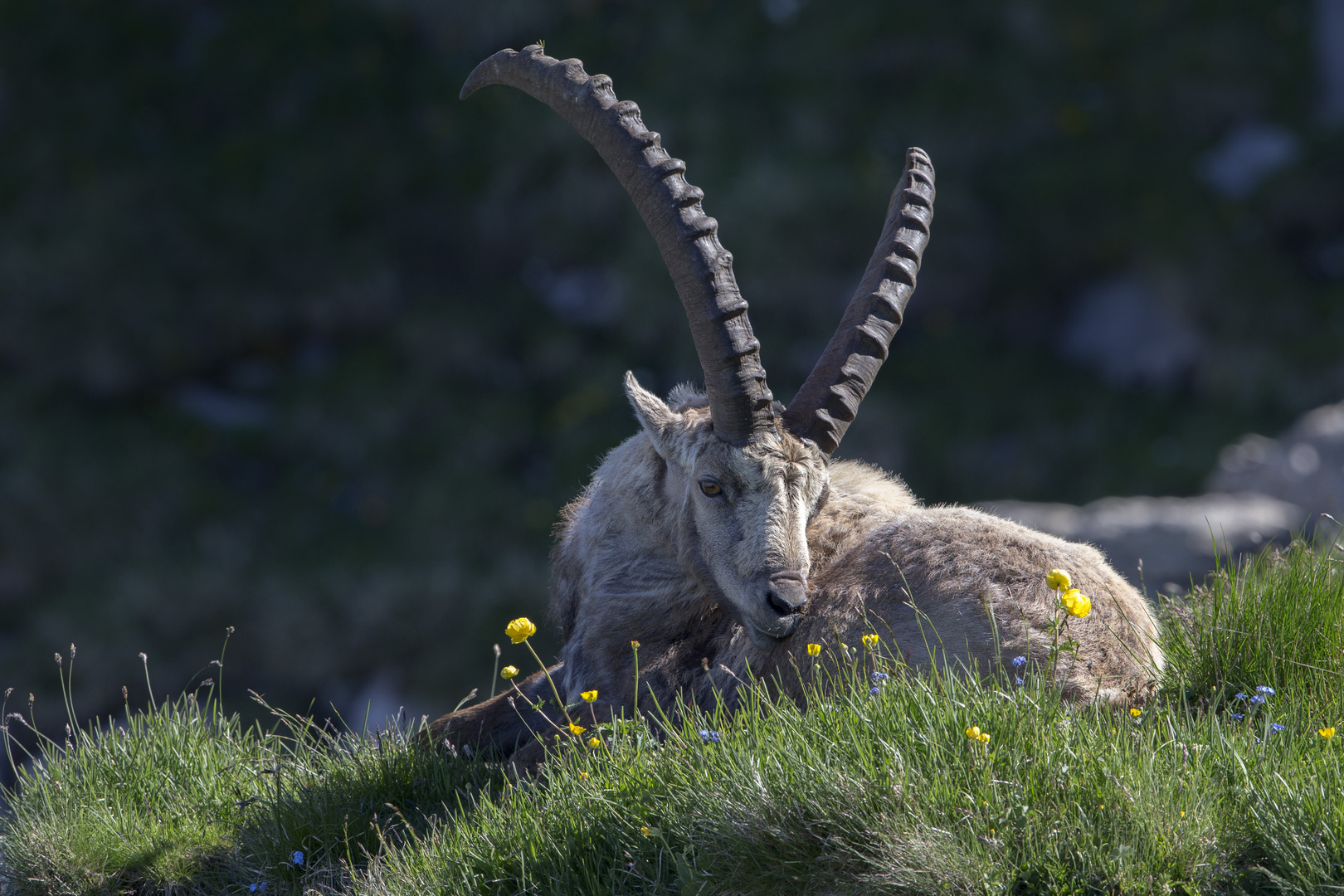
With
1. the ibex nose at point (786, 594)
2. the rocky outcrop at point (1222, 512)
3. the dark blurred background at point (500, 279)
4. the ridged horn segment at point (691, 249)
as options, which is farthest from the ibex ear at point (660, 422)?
the dark blurred background at point (500, 279)

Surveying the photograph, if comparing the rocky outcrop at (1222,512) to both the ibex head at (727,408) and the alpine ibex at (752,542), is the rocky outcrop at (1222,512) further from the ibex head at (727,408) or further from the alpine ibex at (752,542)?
the ibex head at (727,408)

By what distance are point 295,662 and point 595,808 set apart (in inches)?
542

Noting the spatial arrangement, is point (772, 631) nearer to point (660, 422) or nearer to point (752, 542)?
point (752, 542)

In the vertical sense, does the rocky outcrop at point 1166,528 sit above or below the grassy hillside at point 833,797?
above

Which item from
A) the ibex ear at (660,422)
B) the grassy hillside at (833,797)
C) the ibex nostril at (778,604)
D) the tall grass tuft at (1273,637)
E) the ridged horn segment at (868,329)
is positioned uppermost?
the ridged horn segment at (868,329)

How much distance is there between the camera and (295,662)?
16438mm

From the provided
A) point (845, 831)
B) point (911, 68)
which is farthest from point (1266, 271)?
point (845, 831)

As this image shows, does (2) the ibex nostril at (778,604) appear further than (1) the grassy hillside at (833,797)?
Yes

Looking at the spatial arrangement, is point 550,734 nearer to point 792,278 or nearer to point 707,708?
point 707,708

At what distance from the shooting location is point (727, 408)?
5195mm

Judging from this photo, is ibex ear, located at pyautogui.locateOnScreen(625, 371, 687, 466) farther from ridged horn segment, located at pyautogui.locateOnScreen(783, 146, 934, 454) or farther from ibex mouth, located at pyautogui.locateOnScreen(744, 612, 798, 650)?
ibex mouth, located at pyautogui.locateOnScreen(744, 612, 798, 650)

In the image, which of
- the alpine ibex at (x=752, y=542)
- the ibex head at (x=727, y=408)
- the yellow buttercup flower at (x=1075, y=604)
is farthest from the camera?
the ibex head at (x=727, y=408)

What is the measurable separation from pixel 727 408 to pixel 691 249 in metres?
0.74

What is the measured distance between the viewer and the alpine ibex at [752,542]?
15.4 ft
